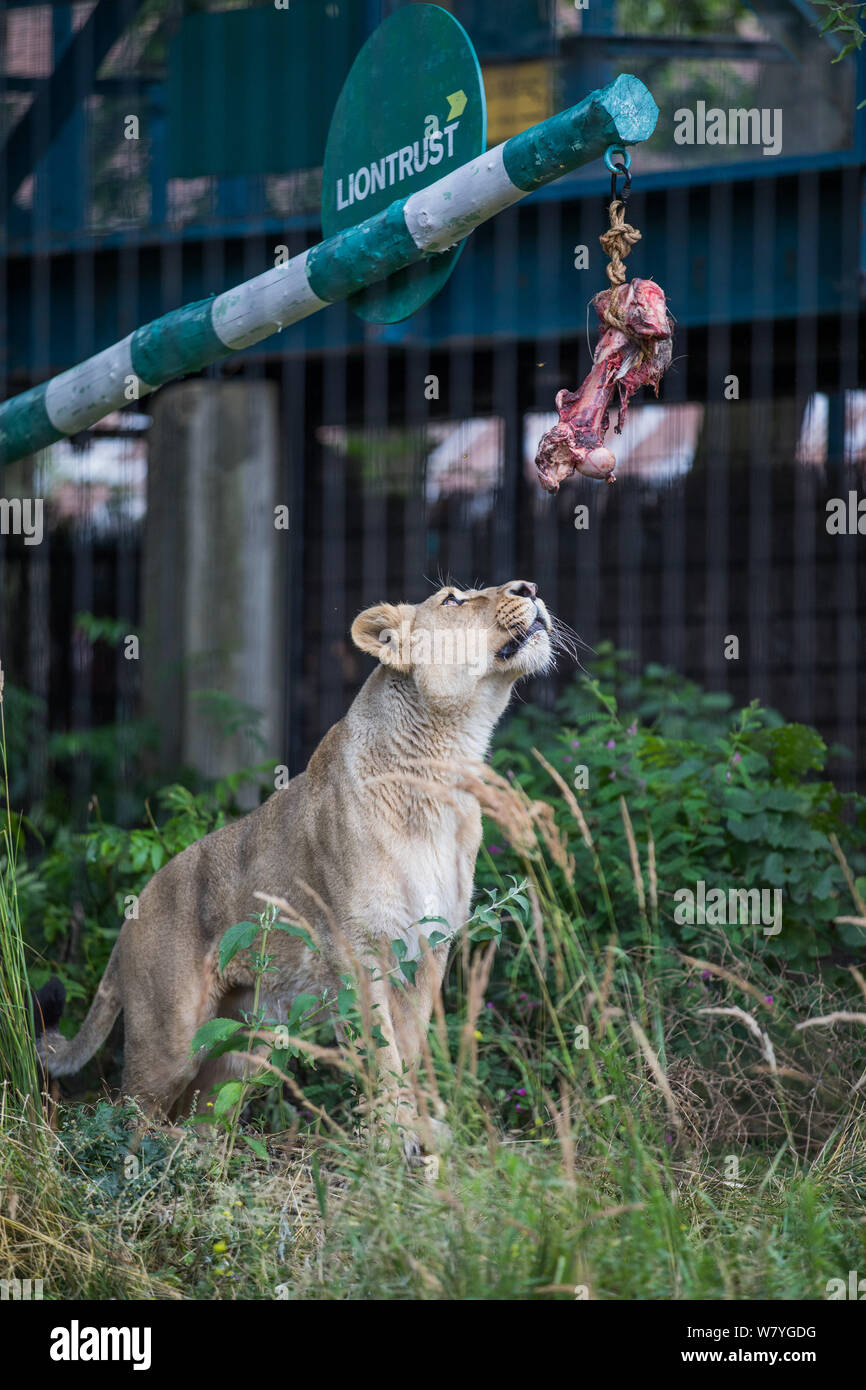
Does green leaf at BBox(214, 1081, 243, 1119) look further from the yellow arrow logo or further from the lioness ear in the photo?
the yellow arrow logo

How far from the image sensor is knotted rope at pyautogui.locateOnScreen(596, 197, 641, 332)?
3676 millimetres

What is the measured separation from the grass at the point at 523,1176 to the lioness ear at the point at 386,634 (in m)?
0.93

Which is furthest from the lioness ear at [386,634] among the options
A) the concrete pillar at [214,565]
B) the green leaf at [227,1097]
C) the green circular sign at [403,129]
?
the concrete pillar at [214,565]

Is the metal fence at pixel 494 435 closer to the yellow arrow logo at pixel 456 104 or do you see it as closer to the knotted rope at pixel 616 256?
the yellow arrow logo at pixel 456 104

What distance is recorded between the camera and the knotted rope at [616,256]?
145 inches

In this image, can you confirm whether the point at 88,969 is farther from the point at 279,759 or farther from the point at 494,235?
the point at 494,235

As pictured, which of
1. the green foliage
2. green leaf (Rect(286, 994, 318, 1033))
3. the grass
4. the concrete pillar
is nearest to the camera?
the grass

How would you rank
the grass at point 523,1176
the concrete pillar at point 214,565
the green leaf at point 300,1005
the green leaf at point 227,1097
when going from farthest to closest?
the concrete pillar at point 214,565 → the green leaf at point 300,1005 → the green leaf at point 227,1097 → the grass at point 523,1176

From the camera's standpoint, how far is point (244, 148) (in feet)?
24.7

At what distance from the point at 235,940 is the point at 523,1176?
43.6 inches

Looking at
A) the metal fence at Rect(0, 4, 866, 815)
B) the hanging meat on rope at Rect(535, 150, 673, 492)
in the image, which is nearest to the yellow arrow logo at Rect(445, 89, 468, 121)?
the hanging meat on rope at Rect(535, 150, 673, 492)

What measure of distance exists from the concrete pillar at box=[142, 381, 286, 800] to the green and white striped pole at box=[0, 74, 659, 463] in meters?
2.81

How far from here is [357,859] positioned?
446 centimetres

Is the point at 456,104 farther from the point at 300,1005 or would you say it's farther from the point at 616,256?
the point at 300,1005
